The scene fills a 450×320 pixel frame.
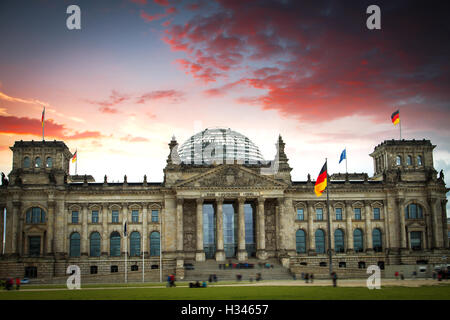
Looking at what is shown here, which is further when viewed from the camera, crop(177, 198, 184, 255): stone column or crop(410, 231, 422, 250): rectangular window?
crop(410, 231, 422, 250): rectangular window

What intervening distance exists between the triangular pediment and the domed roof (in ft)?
48.2

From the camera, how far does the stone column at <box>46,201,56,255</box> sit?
9544cm

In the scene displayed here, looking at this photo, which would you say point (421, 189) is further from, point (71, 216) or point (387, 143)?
point (71, 216)

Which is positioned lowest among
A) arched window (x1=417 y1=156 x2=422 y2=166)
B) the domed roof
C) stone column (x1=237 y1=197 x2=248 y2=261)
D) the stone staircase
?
the stone staircase

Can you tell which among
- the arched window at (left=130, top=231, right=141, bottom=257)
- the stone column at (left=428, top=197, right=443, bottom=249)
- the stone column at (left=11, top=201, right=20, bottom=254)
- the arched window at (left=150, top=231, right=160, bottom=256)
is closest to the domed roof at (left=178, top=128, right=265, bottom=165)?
the arched window at (left=150, top=231, right=160, bottom=256)

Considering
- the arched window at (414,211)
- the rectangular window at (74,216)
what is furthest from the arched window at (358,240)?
the rectangular window at (74,216)

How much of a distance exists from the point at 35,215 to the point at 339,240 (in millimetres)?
53105

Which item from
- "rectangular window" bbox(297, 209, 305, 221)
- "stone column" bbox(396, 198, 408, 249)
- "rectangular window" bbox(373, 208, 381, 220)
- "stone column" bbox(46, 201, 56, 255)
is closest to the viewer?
"stone column" bbox(46, 201, 56, 255)

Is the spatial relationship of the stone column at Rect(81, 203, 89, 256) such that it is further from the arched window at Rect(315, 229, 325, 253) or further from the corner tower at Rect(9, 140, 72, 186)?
the arched window at Rect(315, 229, 325, 253)

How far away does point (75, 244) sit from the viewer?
9862 cm

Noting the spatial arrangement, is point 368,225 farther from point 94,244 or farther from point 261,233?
point 94,244

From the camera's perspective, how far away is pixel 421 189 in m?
103

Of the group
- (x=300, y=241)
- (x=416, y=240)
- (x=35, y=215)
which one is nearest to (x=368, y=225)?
(x=416, y=240)
